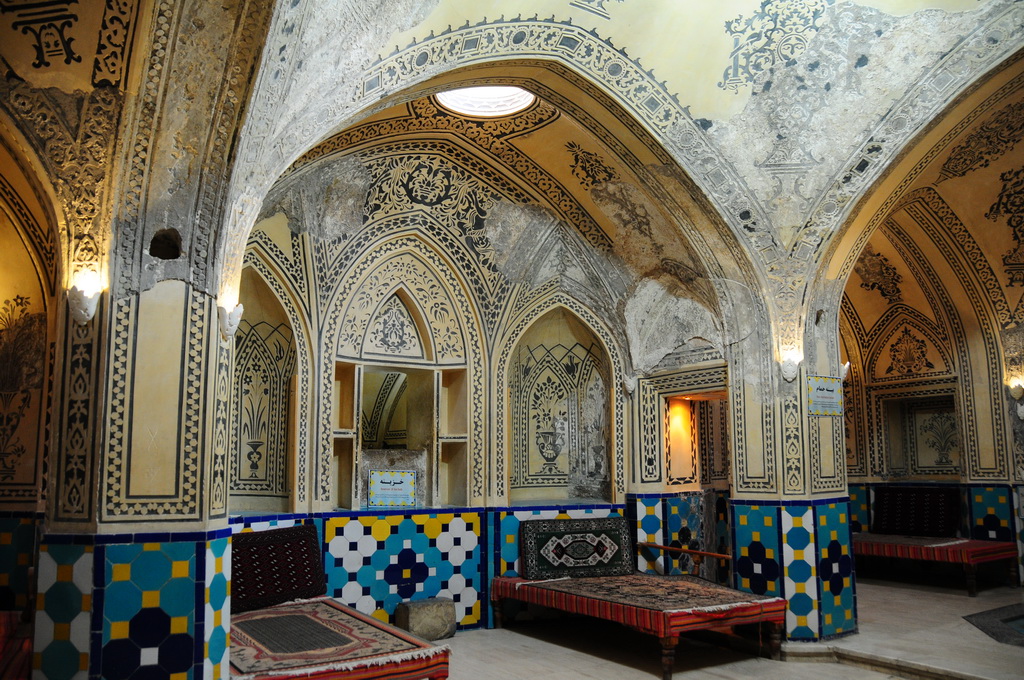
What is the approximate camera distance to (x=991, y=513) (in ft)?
33.4

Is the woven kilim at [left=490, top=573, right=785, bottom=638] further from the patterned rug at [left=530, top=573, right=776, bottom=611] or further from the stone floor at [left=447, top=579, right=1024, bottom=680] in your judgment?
the stone floor at [left=447, top=579, right=1024, bottom=680]

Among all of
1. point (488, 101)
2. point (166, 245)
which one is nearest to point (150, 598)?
point (166, 245)

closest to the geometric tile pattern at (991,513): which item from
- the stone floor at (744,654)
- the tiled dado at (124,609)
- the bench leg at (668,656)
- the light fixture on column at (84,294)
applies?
the stone floor at (744,654)

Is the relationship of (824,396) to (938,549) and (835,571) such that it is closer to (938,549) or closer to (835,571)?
(835,571)

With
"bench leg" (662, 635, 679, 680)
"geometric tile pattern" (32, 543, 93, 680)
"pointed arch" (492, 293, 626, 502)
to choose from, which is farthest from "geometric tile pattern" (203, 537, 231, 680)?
"pointed arch" (492, 293, 626, 502)

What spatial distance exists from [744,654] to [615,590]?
3.79 ft

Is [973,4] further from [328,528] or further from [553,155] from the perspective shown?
[328,528]

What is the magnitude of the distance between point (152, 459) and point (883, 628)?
6.42 meters

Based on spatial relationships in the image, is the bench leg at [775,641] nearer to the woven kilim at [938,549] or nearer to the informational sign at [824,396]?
the informational sign at [824,396]

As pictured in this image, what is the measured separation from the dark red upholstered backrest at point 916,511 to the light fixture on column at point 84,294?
985 cm

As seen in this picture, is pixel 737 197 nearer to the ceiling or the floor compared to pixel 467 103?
nearer to the floor

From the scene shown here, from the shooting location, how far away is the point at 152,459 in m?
4.56

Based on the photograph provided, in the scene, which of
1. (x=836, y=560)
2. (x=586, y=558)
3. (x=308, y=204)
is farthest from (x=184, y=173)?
(x=836, y=560)

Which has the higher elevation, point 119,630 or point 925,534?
point 119,630
